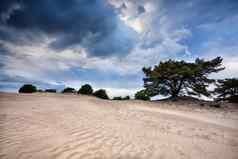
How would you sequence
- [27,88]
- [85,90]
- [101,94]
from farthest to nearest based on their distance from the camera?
[101,94]
[85,90]
[27,88]

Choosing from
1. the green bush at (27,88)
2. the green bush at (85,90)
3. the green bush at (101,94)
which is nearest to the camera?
the green bush at (27,88)

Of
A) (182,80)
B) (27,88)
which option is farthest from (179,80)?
(27,88)

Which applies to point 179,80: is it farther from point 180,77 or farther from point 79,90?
point 79,90

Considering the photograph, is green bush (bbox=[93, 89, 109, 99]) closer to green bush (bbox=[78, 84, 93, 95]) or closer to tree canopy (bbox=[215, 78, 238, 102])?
green bush (bbox=[78, 84, 93, 95])

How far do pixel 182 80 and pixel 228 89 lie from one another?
748cm

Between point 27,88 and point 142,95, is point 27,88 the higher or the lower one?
the higher one

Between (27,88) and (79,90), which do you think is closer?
(27,88)

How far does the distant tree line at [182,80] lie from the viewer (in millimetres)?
18484

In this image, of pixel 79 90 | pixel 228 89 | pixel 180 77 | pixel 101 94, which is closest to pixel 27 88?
pixel 79 90

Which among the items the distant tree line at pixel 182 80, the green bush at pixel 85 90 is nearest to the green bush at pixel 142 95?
the distant tree line at pixel 182 80

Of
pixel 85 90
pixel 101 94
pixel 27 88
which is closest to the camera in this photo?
pixel 27 88

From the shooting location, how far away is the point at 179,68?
19.0m

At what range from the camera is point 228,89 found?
21047 millimetres

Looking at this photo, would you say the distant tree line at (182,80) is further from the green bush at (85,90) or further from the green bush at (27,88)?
the green bush at (27,88)
